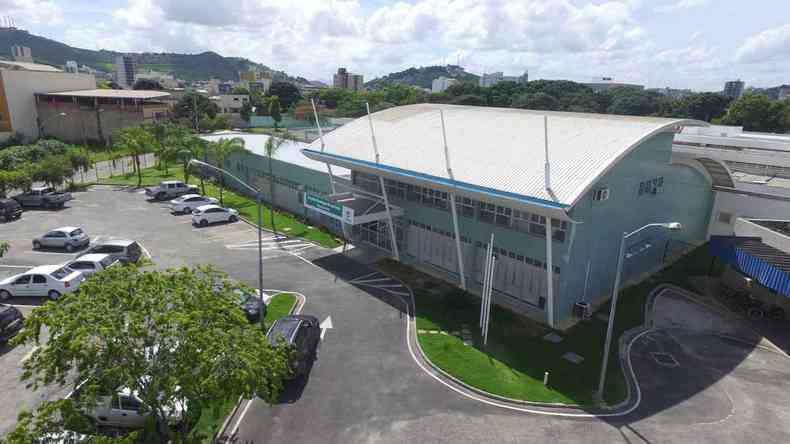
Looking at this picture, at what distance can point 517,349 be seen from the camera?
2161cm

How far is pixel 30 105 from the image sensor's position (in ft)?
250

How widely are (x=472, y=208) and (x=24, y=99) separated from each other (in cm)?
8359

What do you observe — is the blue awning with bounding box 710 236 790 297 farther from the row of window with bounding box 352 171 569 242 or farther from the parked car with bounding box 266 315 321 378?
the parked car with bounding box 266 315 321 378

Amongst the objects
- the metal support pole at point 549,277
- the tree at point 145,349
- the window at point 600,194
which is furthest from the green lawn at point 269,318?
the window at point 600,194

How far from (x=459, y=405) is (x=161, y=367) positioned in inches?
432

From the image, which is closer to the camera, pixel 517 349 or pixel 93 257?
pixel 517 349

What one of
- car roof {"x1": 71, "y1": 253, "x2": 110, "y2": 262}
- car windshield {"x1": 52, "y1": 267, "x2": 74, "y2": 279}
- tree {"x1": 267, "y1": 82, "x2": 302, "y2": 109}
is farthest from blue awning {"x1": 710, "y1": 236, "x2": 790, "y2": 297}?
tree {"x1": 267, "y1": 82, "x2": 302, "y2": 109}

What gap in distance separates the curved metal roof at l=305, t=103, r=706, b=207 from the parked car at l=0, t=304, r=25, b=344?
20.2m

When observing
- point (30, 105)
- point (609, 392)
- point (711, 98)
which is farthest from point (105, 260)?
point (711, 98)

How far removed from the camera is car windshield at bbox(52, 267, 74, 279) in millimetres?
25239

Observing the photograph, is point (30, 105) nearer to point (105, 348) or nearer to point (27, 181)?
point (27, 181)

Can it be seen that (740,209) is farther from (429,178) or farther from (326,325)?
(326,325)

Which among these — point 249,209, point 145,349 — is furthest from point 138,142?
point 145,349

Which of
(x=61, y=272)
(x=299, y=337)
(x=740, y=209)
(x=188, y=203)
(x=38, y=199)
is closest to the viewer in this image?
(x=299, y=337)
